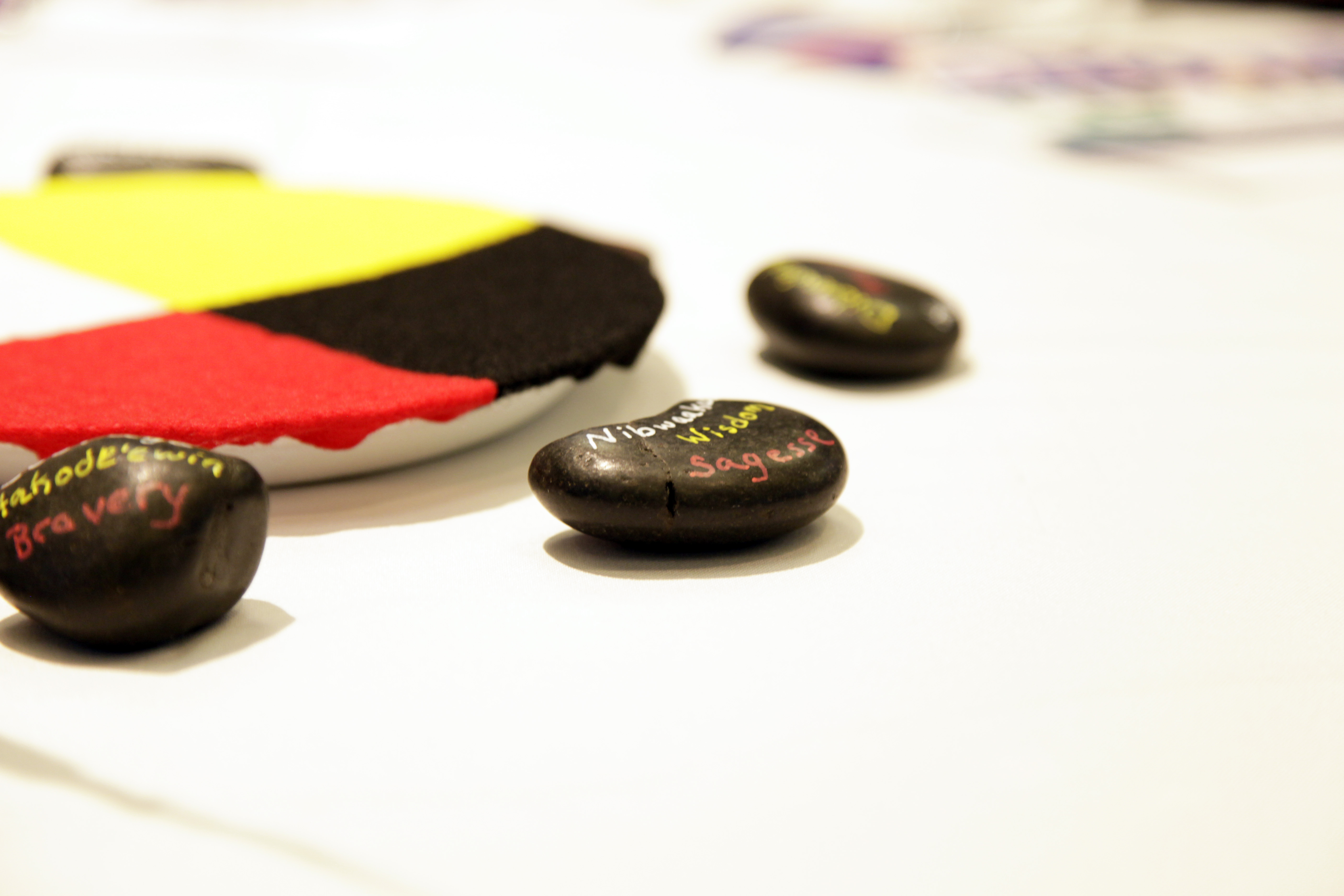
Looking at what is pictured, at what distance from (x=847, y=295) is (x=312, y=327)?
0.48 meters

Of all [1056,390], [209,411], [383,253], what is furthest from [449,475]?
[1056,390]

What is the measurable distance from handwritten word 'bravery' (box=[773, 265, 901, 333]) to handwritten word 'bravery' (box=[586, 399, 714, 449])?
0.32m

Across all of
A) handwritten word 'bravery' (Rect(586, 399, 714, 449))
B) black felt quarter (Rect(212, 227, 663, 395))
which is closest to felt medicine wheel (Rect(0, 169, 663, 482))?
black felt quarter (Rect(212, 227, 663, 395))

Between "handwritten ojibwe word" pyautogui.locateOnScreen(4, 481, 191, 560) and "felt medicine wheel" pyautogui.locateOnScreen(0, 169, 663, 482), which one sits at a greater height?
"handwritten ojibwe word" pyautogui.locateOnScreen(4, 481, 191, 560)

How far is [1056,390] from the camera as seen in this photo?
110 cm

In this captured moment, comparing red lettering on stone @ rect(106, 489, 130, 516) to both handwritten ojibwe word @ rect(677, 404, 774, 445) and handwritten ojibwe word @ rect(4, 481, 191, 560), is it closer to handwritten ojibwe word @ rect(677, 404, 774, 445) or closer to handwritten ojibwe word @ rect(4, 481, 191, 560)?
handwritten ojibwe word @ rect(4, 481, 191, 560)

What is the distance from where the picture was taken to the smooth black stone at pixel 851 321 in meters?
1.07

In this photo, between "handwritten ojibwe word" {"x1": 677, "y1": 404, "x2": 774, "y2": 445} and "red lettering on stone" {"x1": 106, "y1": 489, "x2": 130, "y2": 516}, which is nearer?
"red lettering on stone" {"x1": 106, "y1": 489, "x2": 130, "y2": 516}

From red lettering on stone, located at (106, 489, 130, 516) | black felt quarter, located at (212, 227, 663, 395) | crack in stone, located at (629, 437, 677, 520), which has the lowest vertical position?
crack in stone, located at (629, 437, 677, 520)

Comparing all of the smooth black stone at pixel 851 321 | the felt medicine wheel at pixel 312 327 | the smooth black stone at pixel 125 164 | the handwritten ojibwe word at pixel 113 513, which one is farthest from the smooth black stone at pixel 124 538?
the smooth black stone at pixel 125 164

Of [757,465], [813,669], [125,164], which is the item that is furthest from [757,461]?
[125,164]

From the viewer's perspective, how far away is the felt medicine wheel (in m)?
0.79

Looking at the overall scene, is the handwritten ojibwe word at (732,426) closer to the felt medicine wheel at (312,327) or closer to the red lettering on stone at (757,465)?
the red lettering on stone at (757,465)

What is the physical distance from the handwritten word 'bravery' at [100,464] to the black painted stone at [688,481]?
20 cm
